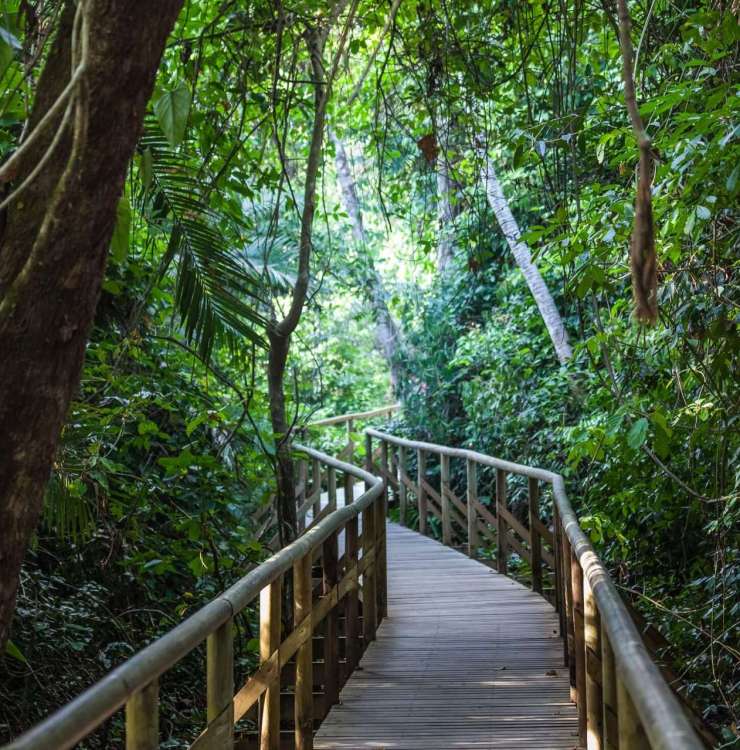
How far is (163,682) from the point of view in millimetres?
5859

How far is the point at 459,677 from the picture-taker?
16.5 ft

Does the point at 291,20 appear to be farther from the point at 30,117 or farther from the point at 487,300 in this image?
the point at 487,300

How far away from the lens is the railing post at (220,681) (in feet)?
8.83

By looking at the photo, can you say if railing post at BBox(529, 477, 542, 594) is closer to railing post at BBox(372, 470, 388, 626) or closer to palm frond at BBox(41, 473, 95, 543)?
railing post at BBox(372, 470, 388, 626)

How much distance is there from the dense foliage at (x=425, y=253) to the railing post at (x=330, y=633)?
1.78ft

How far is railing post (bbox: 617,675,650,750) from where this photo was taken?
2094 millimetres

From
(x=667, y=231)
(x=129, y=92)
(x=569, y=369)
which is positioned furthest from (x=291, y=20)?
(x=569, y=369)

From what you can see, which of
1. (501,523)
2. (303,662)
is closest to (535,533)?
(501,523)

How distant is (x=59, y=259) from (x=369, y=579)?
13.8 feet

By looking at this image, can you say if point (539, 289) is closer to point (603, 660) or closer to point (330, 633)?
point (330, 633)

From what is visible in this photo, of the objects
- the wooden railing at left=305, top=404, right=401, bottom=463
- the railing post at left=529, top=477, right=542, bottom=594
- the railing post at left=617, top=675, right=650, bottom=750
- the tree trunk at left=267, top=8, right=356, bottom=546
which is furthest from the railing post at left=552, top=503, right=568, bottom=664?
the wooden railing at left=305, top=404, right=401, bottom=463

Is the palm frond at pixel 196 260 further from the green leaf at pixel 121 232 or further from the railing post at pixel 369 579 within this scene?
the railing post at pixel 369 579

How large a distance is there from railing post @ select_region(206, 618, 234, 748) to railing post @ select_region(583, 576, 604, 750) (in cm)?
110

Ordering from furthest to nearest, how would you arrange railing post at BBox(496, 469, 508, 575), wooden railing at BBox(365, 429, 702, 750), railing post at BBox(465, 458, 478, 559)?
railing post at BBox(465, 458, 478, 559)
railing post at BBox(496, 469, 508, 575)
wooden railing at BBox(365, 429, 702, 750)
